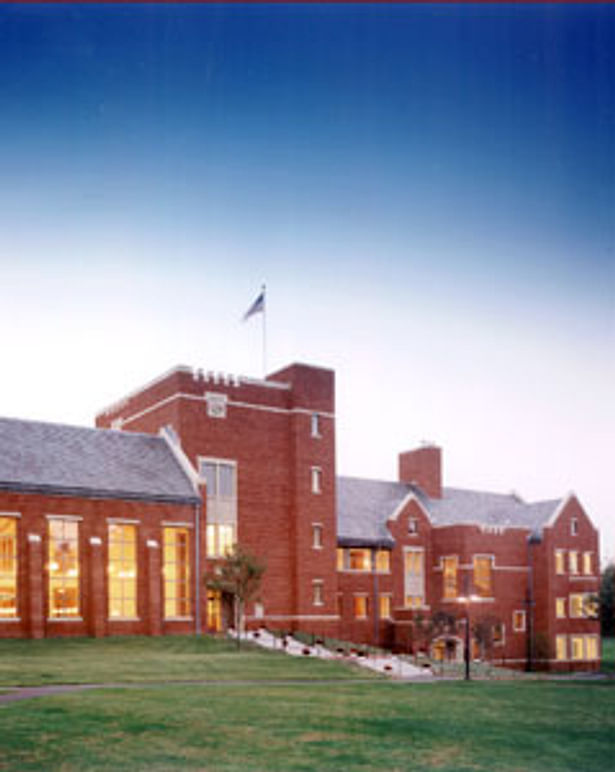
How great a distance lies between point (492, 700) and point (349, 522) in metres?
32.8

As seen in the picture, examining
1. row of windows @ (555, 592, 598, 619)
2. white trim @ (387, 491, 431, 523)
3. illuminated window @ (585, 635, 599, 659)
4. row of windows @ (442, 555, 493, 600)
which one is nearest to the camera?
white trim @ (387, 491, 431, 523)

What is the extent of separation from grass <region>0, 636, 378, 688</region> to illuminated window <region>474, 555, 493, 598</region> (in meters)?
22.2

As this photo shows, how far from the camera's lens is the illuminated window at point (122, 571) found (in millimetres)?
46000

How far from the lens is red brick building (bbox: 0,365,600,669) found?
4459 cm

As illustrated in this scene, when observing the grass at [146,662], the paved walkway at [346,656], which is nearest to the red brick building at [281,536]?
the grass at [146,662]

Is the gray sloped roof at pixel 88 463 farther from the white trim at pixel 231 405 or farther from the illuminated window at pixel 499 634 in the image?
the illuminated window at pixel 499 634

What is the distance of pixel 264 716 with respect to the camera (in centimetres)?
2100

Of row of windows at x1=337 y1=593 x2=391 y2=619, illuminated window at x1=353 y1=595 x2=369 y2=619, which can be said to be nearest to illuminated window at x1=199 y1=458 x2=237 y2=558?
row of windows at x1=337 y1=593 x2=391 y2=619

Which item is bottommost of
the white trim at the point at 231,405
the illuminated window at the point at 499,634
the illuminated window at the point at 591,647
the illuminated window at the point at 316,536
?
the illuminated window at the point at 591,647

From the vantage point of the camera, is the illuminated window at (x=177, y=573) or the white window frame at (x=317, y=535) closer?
the illuminated window at (x=177, y=573)

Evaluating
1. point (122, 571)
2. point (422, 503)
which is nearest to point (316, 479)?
point (422, 503)

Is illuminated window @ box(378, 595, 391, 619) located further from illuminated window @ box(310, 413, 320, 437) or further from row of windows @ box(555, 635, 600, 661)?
row of windows @ box(555, 635, 600, 661)

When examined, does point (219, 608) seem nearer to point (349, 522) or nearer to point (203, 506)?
point (203, 506)

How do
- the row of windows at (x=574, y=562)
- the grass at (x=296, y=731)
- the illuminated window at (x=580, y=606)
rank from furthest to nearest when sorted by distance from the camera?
the row of windows at (x=574, y=562)
the illuminated window at (x=580, y=606)
the grass at (x=296, y=731)
